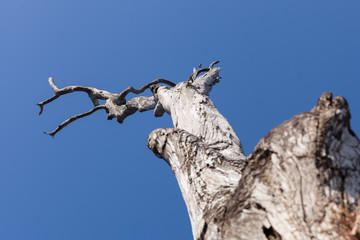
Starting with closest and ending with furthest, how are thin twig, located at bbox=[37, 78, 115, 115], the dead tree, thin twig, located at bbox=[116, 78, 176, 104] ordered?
the dead tree
thin twig, located at bbox=[116, 78, 176, 104]
thin twig, located at bbox=[37, 78, 115, 115]

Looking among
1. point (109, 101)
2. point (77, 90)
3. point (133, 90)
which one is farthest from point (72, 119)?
point (133, 90)

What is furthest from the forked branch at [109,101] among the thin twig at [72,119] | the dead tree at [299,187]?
the dead tree at [299,187]

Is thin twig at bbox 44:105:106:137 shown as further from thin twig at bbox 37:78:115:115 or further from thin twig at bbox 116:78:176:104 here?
thin twig at bbox 116:78:176:104

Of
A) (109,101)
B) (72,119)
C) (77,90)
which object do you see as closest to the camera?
(109,101)

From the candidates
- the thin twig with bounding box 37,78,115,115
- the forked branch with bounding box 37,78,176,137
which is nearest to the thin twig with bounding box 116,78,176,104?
the forked branch with bounding box 37,78,176,137

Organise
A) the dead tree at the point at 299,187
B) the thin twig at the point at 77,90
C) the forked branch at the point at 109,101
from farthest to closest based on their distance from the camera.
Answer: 1. the thin twig at the point at 77,90
2. the forked branch at the point at 109,101
3. the dead tree at the point at 299,187

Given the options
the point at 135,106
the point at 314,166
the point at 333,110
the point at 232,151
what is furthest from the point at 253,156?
the point at 135,106

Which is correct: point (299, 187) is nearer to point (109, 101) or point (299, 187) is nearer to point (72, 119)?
point (109, 101)

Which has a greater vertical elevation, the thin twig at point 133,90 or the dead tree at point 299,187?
the thin twig at point 133,90

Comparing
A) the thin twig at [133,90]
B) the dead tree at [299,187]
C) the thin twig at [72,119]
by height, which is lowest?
the dead tree at [299,187]

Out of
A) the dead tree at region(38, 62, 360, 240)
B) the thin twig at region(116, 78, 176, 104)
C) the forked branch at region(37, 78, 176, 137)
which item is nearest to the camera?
the dead tree at region(38, 62, 360, 240)

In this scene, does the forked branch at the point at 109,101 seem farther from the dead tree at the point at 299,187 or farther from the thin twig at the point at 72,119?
the dead tree at the point at 299,187

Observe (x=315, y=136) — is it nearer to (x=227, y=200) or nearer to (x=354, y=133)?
(x=354, y=133)

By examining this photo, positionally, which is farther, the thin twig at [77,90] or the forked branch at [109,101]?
the thin twig at [77,90]
